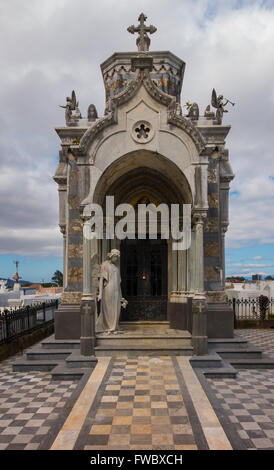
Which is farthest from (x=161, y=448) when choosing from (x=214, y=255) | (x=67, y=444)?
(x=214, y=255)

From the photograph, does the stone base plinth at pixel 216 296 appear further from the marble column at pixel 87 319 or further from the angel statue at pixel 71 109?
the angel statue at pixel 71 109

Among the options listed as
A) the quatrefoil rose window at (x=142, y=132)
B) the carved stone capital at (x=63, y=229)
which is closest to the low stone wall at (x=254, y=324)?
the carved stone capital at (x=63, y=229)

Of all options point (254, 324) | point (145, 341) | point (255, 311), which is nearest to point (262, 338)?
point (254, 324)

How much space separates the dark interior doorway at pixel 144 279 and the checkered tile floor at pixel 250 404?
410 cm

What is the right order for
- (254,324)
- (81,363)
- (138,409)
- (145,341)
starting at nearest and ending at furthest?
(138,409) → (81,363) → (145,341) → (254,324)

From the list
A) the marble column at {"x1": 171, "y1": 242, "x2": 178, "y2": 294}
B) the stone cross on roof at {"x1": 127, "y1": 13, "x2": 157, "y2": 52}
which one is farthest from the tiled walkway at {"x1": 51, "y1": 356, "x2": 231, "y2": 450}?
the stone cross on roof at {"x1": 127, "y1": 13, "x2": 157, "y2": 52}

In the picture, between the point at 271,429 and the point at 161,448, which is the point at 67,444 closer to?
the point at 161,448

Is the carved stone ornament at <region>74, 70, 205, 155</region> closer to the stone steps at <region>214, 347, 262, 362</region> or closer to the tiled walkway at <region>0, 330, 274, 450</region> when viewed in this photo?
the stone steps at <region>214, 347, 262, 362</region>

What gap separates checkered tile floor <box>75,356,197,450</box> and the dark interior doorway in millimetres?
3938

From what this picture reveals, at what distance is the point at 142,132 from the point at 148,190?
9.56 ft

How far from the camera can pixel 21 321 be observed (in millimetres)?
12273

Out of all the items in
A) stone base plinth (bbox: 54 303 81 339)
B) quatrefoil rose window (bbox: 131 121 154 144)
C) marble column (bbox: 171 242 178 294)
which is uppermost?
quatrefoil rose window (bbox: 131 121 154 144)

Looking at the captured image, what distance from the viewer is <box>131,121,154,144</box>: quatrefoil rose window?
32.1 feet

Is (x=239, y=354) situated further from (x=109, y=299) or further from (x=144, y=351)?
(x=109, y=299)
